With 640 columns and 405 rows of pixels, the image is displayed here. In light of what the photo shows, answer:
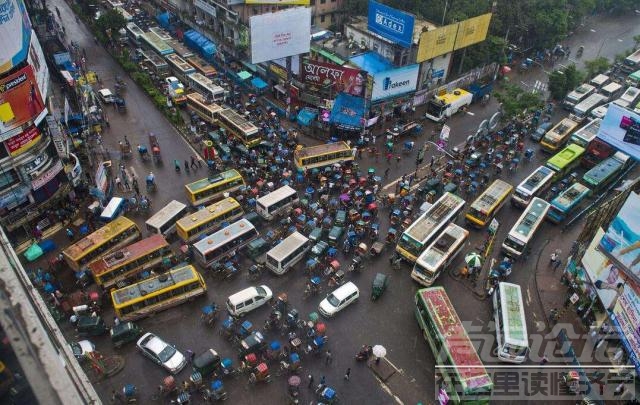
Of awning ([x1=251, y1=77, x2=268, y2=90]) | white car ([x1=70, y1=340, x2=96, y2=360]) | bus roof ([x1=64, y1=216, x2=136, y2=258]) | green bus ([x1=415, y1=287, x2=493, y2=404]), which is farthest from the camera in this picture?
awning ([x1=251, y1=77, x2=268, y2=90])

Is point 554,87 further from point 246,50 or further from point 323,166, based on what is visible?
point 246,50

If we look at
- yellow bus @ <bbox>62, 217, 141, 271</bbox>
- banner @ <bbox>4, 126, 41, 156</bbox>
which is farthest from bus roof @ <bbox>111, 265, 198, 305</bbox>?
banner @ <bbox>4, 126, 41, 156</bbox>

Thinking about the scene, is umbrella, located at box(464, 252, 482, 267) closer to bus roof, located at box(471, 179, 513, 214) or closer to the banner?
bus roof, located at box(471, 179, 513, 214)

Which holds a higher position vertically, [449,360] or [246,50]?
[246,50]

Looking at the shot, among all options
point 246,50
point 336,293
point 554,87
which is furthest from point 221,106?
point 554,87

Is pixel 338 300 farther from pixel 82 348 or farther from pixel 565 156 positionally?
pixel 565 156

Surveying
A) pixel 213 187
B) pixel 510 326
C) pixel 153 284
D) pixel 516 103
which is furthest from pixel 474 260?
pixel 516 103
